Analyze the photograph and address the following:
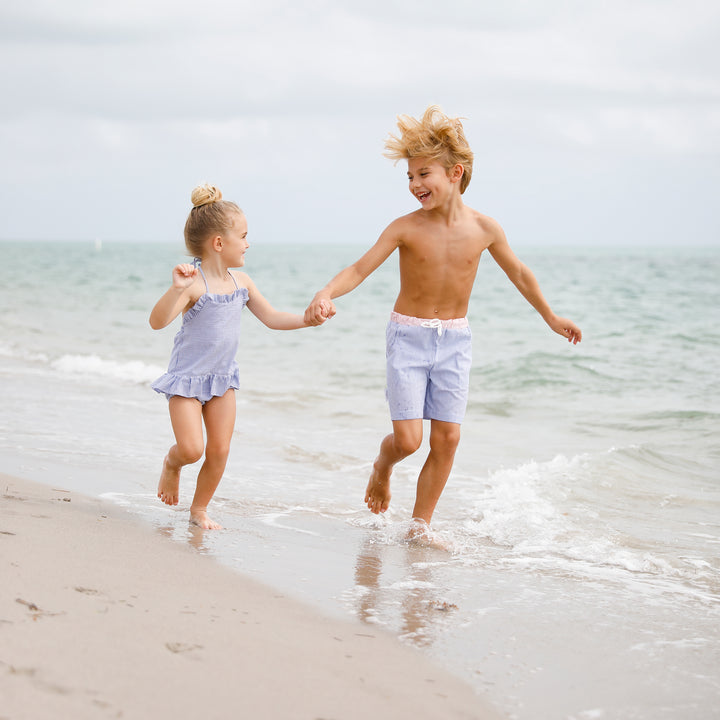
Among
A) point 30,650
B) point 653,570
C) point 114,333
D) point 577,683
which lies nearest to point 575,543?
point 653,570

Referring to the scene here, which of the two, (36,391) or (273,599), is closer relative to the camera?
(273,599)

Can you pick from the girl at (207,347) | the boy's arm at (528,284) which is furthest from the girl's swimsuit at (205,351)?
the boy's arm at (528,284)

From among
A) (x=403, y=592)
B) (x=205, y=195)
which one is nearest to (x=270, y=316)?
(x=205, y=195)

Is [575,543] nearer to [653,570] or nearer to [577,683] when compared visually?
[653,570]

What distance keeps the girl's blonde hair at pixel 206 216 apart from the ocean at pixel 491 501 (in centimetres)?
126

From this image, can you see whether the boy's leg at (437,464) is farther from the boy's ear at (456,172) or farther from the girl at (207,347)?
the boy's ear at (456,172)

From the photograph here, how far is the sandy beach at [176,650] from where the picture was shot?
1969 millimetres

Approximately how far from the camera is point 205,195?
13.3 ft

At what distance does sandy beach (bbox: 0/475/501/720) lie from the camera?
1969mm

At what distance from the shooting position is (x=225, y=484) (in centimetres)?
507

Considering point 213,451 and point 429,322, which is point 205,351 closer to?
point 213,451

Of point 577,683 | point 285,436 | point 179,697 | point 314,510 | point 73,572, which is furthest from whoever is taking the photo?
point 285,436

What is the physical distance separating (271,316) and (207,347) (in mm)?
327

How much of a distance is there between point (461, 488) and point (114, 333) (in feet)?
36.9
